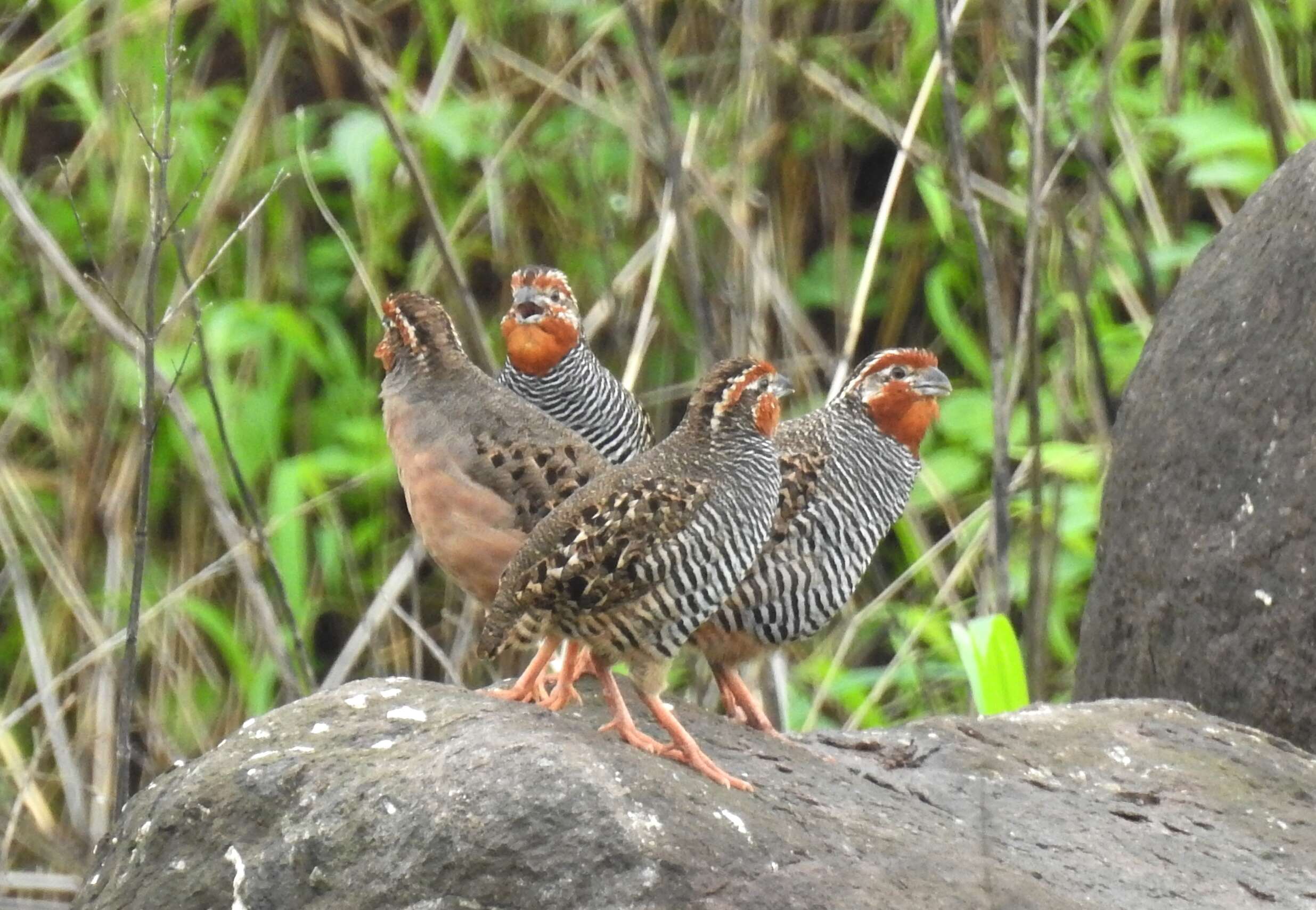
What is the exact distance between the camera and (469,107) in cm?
602

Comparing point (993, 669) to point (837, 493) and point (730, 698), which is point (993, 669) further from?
point (730, 698)

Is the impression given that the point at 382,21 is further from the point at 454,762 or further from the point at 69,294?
the point at 454,762

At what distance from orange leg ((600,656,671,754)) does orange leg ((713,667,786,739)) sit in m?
0.44

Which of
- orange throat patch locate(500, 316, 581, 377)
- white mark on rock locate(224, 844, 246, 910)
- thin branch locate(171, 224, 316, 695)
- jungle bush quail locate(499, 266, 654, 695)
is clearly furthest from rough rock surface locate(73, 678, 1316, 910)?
orange throat patch locate(500, 316, 581, 377)

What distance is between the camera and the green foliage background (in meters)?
5.62

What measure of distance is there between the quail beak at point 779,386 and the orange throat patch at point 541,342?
1054 mm

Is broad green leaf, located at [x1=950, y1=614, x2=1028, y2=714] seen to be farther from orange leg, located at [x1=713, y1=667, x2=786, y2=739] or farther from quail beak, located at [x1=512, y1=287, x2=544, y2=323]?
quail beak, located at [x1=512, y1=287, x2=544, y2=323]

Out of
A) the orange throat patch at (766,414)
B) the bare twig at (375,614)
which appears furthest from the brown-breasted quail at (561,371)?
the orange throat patch at (766,414)

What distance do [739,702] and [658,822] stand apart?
111 cm

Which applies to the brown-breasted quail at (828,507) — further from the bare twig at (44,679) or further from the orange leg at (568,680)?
the bare twig at (44,679)

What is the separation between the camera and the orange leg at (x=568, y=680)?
346 centimetres

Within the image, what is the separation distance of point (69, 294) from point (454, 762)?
3731mm

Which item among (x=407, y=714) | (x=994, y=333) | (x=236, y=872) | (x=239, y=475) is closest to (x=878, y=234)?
(x=994, y=333)

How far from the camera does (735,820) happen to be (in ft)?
9.63
